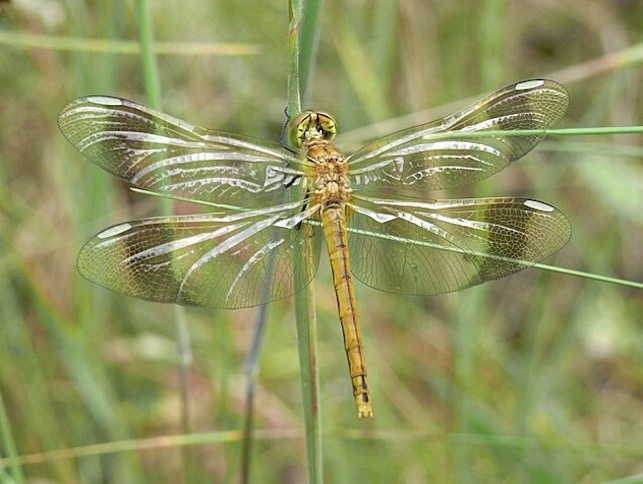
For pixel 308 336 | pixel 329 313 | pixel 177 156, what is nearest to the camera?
pixel 308 336

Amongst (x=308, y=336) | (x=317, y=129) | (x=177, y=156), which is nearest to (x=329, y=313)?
(x=317, y=129)

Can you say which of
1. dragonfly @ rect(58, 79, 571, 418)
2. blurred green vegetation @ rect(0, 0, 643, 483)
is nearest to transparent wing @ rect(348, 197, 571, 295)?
dragonfly @ rect(58, 79, 571, 418)

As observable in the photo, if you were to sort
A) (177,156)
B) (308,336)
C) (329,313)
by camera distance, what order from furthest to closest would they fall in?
1. (329,313)
2. (177,156)
3. (308,336)

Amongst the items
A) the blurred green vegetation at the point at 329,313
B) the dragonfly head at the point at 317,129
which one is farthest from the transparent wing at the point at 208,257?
the blurred green vegetation at the point at 329,313

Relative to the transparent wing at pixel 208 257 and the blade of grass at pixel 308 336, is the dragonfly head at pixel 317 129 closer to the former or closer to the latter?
the transparent wing at pixel 208 257

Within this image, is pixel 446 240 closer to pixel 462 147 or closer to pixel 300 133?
pixel 462 147

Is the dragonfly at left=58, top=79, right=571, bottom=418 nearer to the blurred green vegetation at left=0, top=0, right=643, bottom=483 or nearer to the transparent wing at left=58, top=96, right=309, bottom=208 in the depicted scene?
the transparent wing at left=58, top=96, right=309, bottom=208

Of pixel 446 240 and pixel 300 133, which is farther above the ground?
pixel 300 133

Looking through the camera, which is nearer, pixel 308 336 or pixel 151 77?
pixel 308 336
